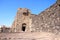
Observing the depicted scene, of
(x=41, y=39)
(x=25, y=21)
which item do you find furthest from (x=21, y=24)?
(x=41, y=39)

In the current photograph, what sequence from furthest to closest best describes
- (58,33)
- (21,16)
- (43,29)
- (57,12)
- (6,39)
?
(21,16) < (43,29) < (57,12) < (58,33) < (6,39)

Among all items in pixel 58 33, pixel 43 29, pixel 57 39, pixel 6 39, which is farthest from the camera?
pixel 43 29

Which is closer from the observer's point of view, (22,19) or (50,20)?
(50,20)

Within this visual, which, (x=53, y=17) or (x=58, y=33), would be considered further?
(x=53, y=17)

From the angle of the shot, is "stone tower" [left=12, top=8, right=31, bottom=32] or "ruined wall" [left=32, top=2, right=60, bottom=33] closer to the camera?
"ruined wall" [left=32, top=2, right=60, bottom=33]

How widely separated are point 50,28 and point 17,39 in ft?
6.77

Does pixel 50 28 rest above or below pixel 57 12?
below

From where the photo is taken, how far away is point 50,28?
18.5 feet

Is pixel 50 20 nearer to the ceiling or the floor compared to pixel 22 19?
nearer to the floor

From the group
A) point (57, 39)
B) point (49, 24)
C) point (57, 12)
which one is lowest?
point (57, 39)

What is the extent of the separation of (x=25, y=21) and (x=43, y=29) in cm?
2451

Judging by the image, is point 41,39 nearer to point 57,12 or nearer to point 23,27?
point 57,12

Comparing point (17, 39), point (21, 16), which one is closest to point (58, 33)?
point (17, 39)

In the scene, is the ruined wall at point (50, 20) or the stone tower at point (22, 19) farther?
the stone tower at point (22, 19)
